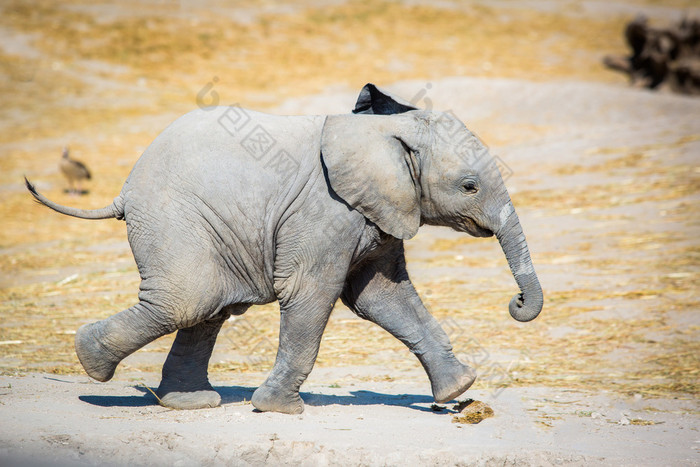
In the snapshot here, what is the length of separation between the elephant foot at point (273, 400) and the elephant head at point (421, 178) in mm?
1207

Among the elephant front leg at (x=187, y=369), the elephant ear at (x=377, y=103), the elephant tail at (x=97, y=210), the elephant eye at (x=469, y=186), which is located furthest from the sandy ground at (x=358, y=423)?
the elephant ear at (x=377, y=103)

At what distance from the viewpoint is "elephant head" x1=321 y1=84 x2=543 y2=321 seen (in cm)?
513

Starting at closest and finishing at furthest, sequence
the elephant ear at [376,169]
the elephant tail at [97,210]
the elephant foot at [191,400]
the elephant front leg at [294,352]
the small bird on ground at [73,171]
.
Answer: the elephant ear at [376,169] → the elephant front leg at [294,352] → the elephant tail at [97,210] → the elephant foot at [191,400] → the small bird on ground at [73,171]

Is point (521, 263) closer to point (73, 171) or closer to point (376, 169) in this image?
point (376, 169)

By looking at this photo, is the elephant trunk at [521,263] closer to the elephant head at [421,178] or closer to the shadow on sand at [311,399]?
the elephant head at [421,178]

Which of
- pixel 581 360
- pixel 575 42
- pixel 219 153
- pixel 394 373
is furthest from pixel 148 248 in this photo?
pixel 575 42

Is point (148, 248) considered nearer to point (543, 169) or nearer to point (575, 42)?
point (543, 169)

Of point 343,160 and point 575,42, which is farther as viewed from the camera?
point 575,42

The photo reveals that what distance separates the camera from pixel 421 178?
5285mm

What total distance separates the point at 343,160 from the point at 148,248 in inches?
49.0

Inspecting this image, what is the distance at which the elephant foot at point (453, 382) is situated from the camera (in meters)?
5.64

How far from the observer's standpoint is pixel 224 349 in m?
7.82

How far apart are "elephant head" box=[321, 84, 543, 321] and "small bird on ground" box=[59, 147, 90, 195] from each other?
8.72 m

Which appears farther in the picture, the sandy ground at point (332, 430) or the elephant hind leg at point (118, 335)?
the elephant hind leg at point (118, 335)
